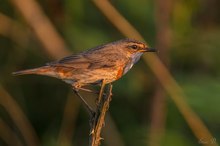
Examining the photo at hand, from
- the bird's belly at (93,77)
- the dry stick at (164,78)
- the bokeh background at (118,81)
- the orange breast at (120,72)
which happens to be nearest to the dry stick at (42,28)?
the bokeh background at (118,81)

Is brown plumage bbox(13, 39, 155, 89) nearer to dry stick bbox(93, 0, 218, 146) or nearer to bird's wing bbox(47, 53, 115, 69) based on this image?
bird's wing bbox(47, 53, 115, 69)

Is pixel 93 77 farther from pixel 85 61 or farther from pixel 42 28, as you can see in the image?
pixel 42 28

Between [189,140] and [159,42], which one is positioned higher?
[159,42]

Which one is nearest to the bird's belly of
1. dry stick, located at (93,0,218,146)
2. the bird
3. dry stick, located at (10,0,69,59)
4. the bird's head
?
the bird

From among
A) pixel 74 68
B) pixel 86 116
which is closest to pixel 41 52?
pixel 86 116

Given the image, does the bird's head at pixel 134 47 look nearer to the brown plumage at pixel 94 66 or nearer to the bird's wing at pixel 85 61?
the brown plumage at pixel 94 66

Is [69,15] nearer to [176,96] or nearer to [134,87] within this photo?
[134,87]

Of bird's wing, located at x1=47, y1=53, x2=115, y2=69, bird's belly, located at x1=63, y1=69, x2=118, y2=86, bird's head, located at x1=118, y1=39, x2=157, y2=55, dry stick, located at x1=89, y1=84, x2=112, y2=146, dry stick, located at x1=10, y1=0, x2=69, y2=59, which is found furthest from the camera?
dry stick, located at x1=10, y1=0, x2=69, y2=59
